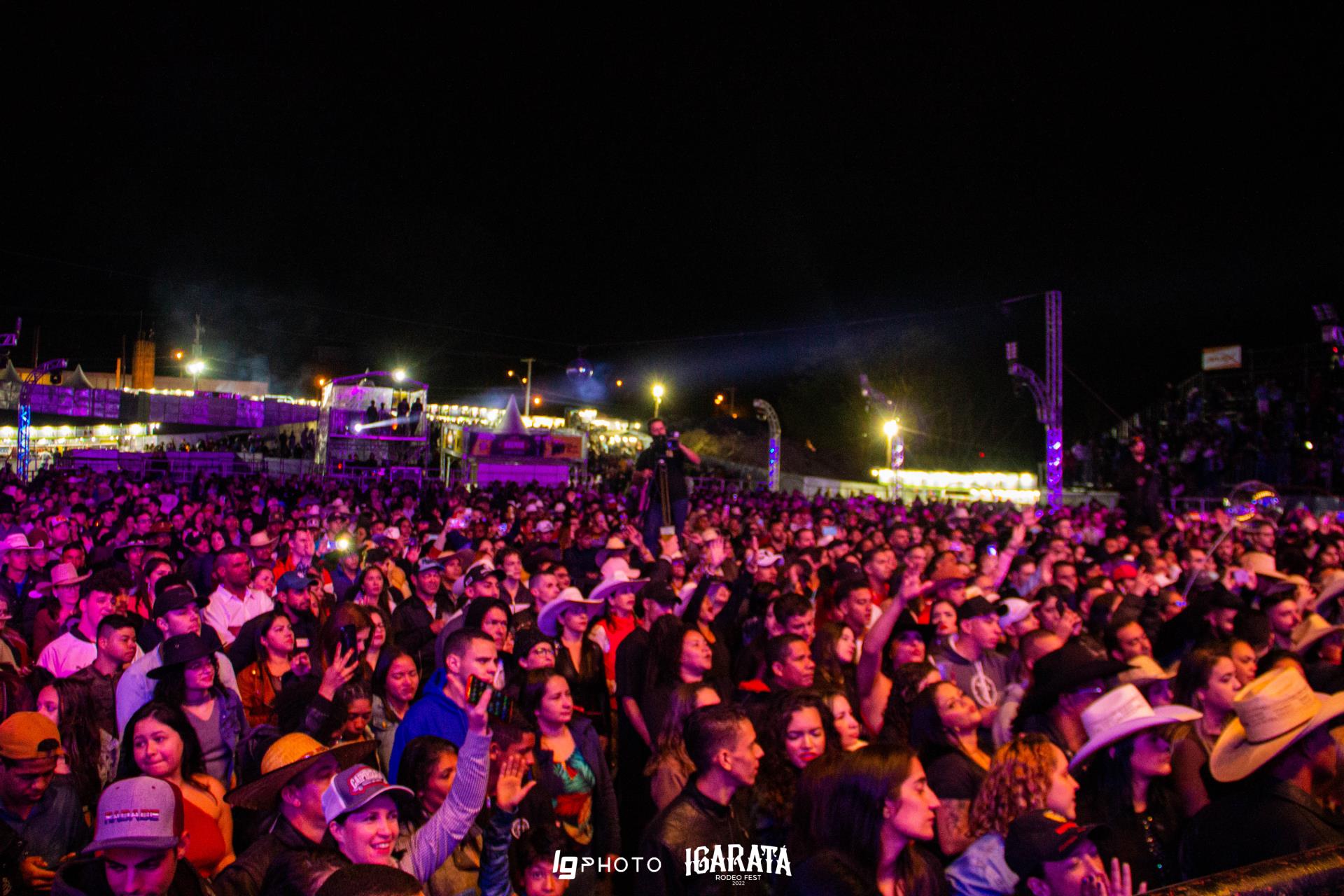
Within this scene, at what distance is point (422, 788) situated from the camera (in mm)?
2932

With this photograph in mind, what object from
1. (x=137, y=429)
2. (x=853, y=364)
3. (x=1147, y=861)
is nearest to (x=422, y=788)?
(x=1147, y=861)

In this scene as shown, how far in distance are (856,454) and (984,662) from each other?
131ft

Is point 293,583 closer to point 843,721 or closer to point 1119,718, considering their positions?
point 843,721

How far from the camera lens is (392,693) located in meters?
4.02

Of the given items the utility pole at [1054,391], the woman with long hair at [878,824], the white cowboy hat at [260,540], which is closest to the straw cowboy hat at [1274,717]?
the woman with long hair at [878,824]

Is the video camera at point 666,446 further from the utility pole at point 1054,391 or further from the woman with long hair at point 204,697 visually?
the utility pole at point 1054,391

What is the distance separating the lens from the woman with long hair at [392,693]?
400cm

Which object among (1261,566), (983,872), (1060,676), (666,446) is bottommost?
(983,872)

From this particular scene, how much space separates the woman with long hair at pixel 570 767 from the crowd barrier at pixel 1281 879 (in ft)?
8.21

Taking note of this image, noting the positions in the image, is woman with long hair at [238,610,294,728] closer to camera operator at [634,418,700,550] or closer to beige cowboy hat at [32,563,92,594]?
beige cowboy hat at [32,563,92,594]

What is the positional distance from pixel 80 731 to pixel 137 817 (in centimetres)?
192

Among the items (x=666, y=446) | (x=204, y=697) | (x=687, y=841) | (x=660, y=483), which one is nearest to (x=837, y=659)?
(x=687, y=841)

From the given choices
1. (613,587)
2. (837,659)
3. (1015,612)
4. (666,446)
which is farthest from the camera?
(666,446)

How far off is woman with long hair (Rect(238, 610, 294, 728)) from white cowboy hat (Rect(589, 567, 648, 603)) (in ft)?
5.50
